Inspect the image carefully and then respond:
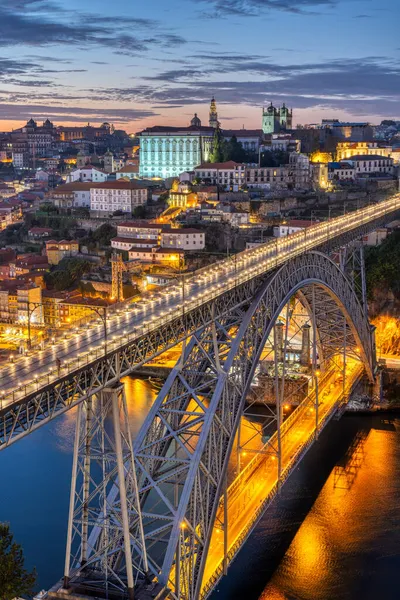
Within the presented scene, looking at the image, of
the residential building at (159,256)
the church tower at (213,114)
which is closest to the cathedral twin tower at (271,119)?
the church tower at (213,114)

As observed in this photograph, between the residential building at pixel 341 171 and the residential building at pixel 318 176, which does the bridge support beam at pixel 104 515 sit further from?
the residential building at pixel 341 171

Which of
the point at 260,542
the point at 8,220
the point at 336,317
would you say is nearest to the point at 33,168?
the point at 8,220

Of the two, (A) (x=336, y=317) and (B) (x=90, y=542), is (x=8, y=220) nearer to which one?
(A) (x=336, y=317)

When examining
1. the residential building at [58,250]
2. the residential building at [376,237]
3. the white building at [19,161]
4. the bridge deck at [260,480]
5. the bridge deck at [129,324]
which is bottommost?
the bridge deck at [260,480]

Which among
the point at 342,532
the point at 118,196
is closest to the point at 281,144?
the point at 118,196

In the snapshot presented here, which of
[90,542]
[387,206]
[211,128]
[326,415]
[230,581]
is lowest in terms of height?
[230,581]

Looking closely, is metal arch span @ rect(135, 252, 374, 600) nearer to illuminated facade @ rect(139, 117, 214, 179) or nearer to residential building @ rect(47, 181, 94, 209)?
residential building @ rect(47, 181, 94, 209)

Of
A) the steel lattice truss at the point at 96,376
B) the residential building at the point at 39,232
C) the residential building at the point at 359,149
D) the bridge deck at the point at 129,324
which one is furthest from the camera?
the residential building at the point at 359,149
